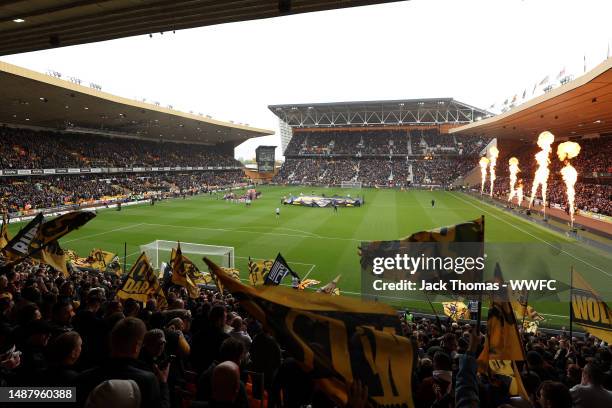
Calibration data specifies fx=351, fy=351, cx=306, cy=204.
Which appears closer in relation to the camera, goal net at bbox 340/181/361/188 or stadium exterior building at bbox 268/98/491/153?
goal net at bbox 340/181/361/188

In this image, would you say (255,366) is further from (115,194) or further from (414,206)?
(115,194)

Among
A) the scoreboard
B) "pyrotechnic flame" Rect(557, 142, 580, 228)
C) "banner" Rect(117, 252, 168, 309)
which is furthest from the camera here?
the scoreboard

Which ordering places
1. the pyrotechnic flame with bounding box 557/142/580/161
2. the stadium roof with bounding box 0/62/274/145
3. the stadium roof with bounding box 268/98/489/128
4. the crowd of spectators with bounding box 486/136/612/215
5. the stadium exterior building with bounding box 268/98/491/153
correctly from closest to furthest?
the stadium roof with bounding box 0/62/274/145
the crowd of spectators with bounding box 486/136/612/215
the pyrotechnic flame with bounding box 557/142/580/161
the stadium roof with bounding box 268/98/489/128
the stadium exterior building with bounding box 268/98/491/153

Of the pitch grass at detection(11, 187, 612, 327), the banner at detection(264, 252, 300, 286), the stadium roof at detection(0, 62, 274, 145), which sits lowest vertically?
the pitch grass at detection(11, 187, 612, 327)

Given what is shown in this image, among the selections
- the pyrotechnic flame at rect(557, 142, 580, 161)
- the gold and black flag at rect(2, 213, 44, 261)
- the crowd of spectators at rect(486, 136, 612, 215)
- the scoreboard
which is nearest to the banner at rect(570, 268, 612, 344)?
the gold and black flag at rect(2, 213, 44, 261)

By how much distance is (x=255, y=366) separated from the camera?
11.1 ft

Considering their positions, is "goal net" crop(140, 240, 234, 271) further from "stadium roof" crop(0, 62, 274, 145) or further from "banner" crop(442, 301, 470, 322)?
"stadium roof" crop(0, 62, 274, 145)

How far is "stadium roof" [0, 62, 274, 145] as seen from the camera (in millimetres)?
29297

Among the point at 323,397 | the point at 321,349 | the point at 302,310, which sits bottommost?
the point at 323,397

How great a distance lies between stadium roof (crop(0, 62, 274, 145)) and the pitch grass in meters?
12.0

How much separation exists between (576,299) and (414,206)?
37302 mm

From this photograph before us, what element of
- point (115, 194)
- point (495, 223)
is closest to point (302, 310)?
point (495, 223)

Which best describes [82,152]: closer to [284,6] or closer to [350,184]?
[350,184]

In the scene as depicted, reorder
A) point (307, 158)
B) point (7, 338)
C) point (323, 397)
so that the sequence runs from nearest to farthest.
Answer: point (323, 397) < point (7, 338) < point (307, 158)
